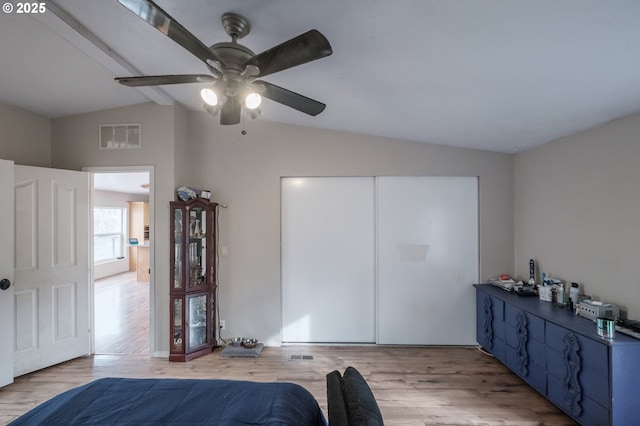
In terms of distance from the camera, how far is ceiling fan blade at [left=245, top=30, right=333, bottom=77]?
1223 millimetres

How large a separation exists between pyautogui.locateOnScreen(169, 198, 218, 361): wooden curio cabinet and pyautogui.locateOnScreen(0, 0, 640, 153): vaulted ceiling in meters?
1.34

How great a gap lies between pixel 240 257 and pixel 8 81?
2712mm

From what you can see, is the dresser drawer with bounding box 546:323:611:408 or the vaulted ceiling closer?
the vaulted ceiling

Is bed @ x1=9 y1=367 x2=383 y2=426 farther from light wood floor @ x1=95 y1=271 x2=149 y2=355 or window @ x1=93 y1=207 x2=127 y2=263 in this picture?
window @ x1=93 y1=207 x2=127 y2=263

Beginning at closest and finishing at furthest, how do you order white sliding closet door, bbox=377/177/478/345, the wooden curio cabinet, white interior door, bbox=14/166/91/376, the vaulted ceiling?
the vaulted ceiling → white interior door, bbox=14/166/91/376 → the wooden curio cabinet → white sliding closet door, bbox=377/177/478/345

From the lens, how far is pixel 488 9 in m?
1.27

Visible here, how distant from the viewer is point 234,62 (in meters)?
1.51

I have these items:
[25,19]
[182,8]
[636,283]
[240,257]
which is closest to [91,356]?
[240,257]

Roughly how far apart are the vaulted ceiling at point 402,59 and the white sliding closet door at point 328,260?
0.92 m

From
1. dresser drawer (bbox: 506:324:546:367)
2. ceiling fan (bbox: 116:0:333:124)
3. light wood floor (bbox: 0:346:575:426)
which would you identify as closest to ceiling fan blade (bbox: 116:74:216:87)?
ceiling fan (bbox: 116:0:333:124)

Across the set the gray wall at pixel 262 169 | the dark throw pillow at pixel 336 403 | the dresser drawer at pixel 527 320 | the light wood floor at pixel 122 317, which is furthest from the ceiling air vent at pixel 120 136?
the dresser drawer at pixel 527 320

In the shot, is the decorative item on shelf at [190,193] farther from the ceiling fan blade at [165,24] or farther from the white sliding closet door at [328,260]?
the ceiling fan blade at [165,24]

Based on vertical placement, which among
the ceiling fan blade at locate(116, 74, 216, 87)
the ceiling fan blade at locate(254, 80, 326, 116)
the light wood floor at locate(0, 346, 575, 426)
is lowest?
the light wood floor at locate(0, 346, 575, 426)

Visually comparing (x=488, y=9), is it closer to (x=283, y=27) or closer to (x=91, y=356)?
(x=283, y=27)
